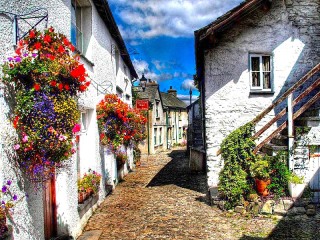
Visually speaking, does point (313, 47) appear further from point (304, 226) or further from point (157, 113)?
point (157, 113)

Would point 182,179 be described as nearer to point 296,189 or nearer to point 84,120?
point 296,189

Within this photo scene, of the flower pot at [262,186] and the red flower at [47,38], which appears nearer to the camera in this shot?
the red flower at [47,38]

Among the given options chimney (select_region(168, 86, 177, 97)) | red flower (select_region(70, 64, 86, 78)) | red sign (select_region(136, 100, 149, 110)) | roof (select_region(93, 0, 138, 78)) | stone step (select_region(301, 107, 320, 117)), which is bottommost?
stone step (select_region(301, 107, 320, 117))

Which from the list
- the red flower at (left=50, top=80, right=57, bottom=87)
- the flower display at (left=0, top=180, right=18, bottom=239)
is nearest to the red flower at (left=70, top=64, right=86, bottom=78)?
the red flower at (left=50, top=80, right=57, bottom=87)

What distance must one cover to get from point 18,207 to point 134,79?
58.6 feet

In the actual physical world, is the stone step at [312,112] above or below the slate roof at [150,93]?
below

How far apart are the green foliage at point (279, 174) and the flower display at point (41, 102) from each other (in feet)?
21.2

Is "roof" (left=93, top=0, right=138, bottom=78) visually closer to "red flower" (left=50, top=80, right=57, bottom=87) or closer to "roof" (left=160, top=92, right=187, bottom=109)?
"red flower" (left=50, top=80, right=57, bottom=87)

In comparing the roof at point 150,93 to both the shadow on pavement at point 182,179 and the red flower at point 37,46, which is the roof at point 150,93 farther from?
the red flower at point 37,46

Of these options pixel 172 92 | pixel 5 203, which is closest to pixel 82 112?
pixel 5 203

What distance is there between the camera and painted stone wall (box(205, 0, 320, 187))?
10789mm

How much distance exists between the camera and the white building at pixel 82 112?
4.26 metres

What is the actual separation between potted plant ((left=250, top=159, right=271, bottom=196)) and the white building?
457 cm

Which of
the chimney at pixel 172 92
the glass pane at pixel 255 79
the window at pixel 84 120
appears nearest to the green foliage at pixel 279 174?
the glass pane at pixel 255 79
